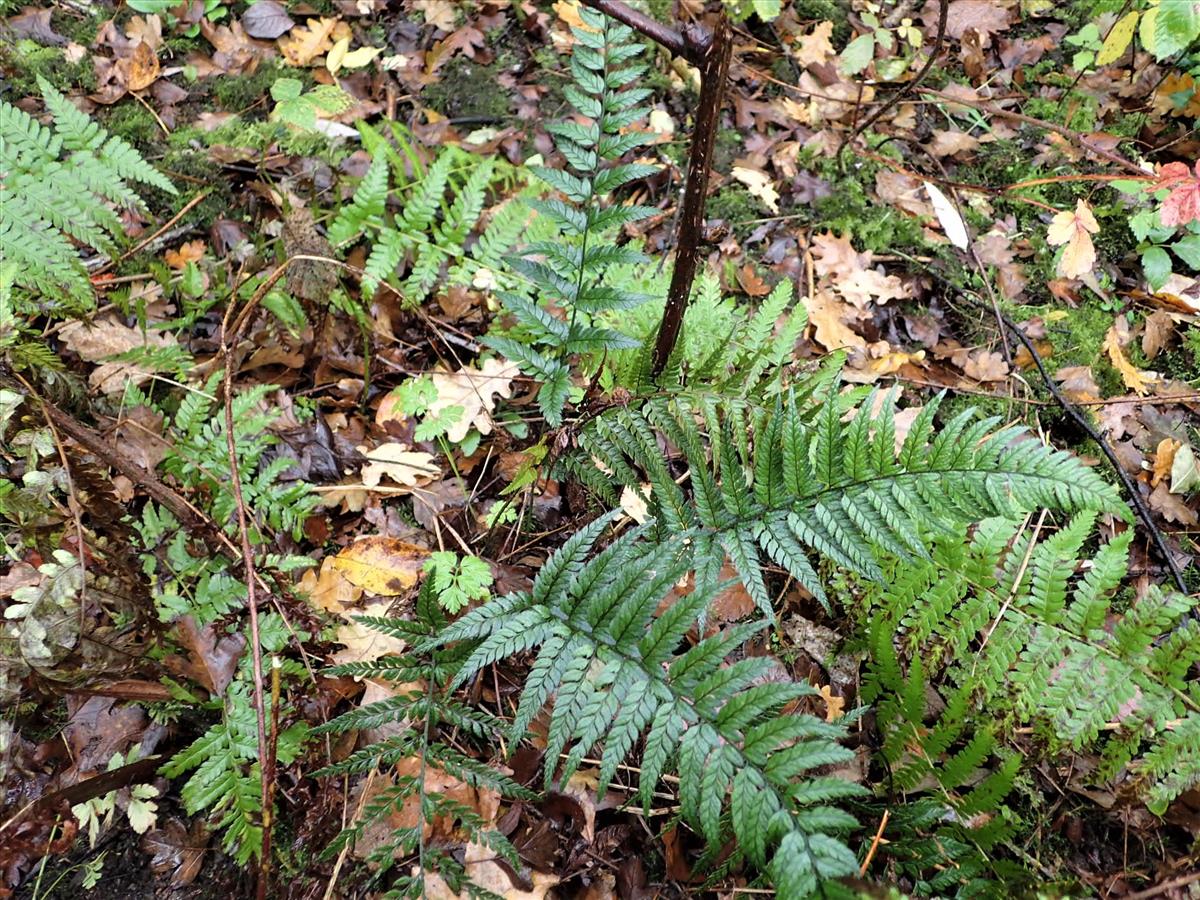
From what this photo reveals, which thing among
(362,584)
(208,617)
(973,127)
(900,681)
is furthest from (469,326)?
(973,127)

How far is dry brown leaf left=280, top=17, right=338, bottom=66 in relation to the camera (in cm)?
396

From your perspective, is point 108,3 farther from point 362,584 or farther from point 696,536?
point 696,536

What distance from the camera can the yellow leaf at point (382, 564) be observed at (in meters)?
2.60

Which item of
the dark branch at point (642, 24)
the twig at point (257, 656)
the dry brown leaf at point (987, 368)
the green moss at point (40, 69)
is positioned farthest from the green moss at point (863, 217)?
the green moss at point (40, 69)

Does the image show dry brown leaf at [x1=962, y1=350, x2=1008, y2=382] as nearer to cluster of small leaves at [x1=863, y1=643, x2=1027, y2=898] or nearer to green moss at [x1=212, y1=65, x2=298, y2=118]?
cluster of small leaves at [x1=863, y1=643, x2=1027, y2=898]

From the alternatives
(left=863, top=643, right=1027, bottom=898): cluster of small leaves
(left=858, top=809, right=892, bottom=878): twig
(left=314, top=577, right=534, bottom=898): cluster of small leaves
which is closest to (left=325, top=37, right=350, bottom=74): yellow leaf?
(left=314, top=577, right=534, bottom=898): cluster of small leaves

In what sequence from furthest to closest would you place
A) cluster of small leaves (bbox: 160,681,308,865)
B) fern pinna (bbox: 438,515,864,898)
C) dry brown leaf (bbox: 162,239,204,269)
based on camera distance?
dry brown leaf (bbox: 162,239,204,269) → cluster of small leaves (bbox: 160,681,308,865) → fern pinna (bbox: 438,515,864,898)

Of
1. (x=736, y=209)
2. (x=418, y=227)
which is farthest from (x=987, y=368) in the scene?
(x=418, y=227)

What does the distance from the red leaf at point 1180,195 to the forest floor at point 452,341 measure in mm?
14

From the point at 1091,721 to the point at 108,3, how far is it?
5.39 m

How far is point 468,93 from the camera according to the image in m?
4.07

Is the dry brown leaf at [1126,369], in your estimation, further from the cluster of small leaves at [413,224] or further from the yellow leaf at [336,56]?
the yellow leaf at [336,56]

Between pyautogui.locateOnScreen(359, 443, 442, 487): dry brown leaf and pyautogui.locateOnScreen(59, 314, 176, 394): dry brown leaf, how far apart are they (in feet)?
2.79

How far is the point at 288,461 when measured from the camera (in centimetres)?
259
